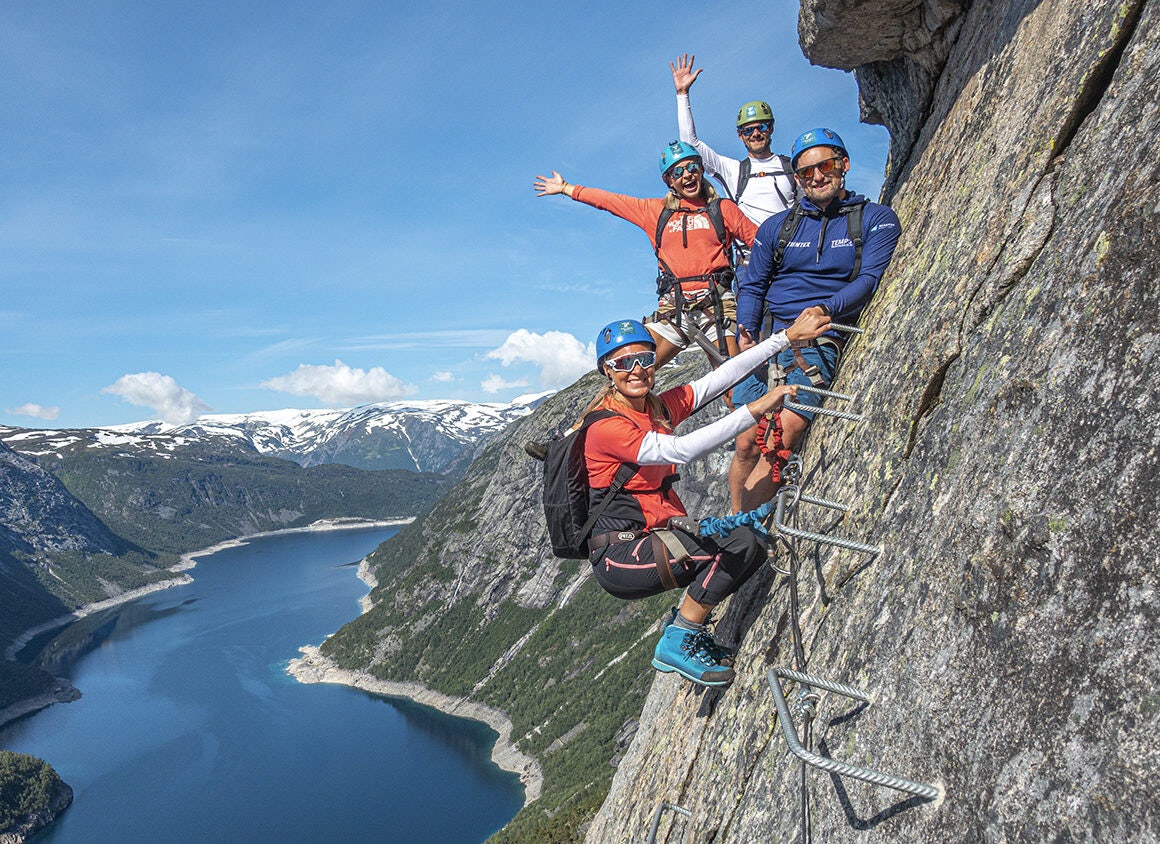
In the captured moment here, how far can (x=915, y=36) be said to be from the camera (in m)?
11.3

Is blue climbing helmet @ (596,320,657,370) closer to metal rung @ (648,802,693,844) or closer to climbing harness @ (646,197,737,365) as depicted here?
climbing harness @ (646,197,737,365)

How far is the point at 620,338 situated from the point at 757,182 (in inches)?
202

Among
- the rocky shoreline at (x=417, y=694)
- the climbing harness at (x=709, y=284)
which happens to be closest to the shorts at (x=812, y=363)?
the climbing harness at (x=709, y=284)

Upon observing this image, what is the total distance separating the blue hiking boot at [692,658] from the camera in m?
7.82

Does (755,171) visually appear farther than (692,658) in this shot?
Yes

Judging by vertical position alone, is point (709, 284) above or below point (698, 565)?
above

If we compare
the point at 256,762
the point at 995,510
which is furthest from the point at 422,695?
the point at 995,510

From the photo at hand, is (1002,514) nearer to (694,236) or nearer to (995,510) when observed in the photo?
(995,510)

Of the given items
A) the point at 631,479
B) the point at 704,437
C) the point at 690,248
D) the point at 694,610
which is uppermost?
the point at 690,248

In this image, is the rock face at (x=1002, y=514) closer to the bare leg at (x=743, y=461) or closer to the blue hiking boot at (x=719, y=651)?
the blue hiking boot at (x=719, y=651)

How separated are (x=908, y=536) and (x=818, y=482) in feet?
8.23

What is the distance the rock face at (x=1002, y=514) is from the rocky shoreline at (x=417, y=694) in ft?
473

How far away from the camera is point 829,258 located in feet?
28.3

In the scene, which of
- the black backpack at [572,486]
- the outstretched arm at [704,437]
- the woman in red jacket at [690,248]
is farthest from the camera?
the woman in red jacket at [690,248]
